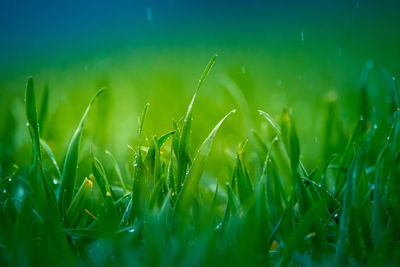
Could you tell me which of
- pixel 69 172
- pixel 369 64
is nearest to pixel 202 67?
pixel 369 64

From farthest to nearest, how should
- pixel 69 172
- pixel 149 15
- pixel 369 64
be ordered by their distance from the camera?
pixel 149 15, pixel 369 64, pixel 69 172

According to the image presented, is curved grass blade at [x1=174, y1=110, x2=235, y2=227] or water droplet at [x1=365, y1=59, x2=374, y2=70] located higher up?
curved grass blade at [x1=174, y1=110, x2=235, y2=227]

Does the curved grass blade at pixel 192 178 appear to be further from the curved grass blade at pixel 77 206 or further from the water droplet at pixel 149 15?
the water droplet at pixel 149 15

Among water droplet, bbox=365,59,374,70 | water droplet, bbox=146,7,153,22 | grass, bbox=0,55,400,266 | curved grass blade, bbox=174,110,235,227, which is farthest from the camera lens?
water droplet, bbox=146,7,153,22

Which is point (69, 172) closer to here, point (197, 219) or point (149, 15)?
point (197, 219)

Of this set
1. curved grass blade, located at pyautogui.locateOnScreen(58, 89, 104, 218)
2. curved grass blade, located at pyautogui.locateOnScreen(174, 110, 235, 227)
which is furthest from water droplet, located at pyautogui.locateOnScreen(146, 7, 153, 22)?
curved grass blade, located at pyautogui.locateOnScreen(174, 110, 235, 227)

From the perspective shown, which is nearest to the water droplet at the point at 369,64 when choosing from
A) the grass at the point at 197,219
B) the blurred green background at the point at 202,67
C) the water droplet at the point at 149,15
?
the blurred green background at the point at 202,67

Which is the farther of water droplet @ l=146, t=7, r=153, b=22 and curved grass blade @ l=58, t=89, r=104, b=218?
water droplet @ l=146, t=7, r=153, b=22

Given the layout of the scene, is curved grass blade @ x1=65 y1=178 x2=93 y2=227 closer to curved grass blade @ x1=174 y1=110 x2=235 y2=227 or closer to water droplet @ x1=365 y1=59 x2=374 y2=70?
curved grass blade @ x1=174 y1=110 x2=235 y2=227

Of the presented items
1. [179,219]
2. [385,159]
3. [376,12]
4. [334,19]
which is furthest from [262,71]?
[179,219]

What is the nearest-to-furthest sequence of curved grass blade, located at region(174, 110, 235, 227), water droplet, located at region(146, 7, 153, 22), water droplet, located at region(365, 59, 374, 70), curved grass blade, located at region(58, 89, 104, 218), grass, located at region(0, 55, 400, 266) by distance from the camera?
grass, located at region(0, 55, 400, 266) → curved grass blade, located at region(174, 110, 235, 227) → curved grass blade, located at region(58, 89, 104, 218) → water droplet, located at region(365, 59, 374, 70) → water droplet, located at region(146, 7, 153, 22)
